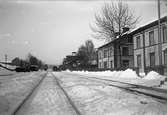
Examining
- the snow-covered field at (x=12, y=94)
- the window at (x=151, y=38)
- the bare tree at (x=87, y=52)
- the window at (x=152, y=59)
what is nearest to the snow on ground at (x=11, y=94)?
the snow-covered field at (x=12, y=94)

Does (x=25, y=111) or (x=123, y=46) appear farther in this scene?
(x=123, y=46)

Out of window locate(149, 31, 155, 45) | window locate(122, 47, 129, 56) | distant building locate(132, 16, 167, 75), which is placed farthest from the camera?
window locate(122, 47, 129, 56)

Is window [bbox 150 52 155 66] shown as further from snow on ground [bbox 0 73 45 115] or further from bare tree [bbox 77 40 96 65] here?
bare tree [bbox 77 40 96 65]

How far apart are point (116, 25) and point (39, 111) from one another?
36.9 m

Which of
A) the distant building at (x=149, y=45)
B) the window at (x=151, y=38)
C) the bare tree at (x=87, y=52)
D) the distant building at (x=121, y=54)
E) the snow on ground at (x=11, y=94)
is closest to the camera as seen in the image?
the snow on ground at (x=11, y=94)

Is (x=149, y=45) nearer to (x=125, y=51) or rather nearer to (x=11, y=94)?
(x=125, y=51)

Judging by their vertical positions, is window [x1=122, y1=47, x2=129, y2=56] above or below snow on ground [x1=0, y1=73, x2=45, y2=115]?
above

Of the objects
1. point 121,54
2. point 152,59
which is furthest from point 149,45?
point 121,54

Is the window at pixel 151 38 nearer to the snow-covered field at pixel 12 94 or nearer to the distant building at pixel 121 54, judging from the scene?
the distant building at pixel 121 54

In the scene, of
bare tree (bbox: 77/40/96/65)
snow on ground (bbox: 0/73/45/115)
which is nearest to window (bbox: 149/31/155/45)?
snow on ground (bbox: 0/73/45/115)

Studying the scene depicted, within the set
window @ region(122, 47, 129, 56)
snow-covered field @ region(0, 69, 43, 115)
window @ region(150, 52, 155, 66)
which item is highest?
window @ region(122, 47, 129, 56)

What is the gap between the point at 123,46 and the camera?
190ft

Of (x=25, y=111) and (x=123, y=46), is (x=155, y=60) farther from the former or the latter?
(x=25, y=111)

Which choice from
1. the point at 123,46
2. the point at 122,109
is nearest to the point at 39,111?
the point at 122,109
